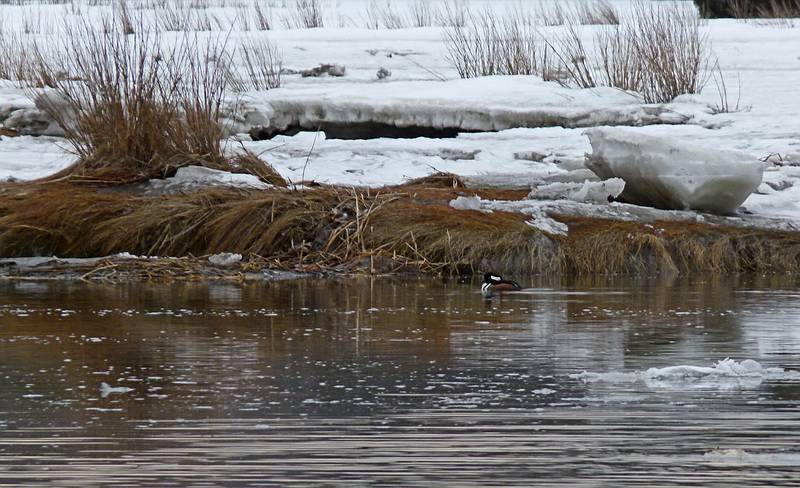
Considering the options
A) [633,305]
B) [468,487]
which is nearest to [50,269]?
[633,305]

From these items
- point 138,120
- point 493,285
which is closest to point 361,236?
point 493,285

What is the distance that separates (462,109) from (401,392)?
1166 cm

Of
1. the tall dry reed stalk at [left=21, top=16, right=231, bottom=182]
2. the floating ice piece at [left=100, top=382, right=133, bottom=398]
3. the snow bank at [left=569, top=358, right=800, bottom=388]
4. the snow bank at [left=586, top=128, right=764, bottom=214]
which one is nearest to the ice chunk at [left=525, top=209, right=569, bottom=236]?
the snow bank at [left=586, top=128, right=764, bottom=214]

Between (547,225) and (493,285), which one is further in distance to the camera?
(547,225)

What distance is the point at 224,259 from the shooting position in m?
11.7

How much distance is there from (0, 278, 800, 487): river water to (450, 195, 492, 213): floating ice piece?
284 cm

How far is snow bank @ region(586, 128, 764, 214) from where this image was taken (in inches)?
478

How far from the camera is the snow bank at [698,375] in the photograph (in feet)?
19.8

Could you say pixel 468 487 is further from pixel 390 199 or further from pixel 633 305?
pixel 390 199

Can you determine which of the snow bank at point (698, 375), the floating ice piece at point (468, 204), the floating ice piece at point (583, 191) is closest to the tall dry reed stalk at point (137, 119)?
the floating ice piece at point (468, 204)

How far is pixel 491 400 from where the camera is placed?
5.62 m

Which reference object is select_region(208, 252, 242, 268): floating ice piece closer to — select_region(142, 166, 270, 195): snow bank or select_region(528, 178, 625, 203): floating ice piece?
select_region(142, 166, 270, 195): snow bank

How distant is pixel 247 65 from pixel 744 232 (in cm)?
943

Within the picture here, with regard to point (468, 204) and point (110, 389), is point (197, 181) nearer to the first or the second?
point (468, 204)
